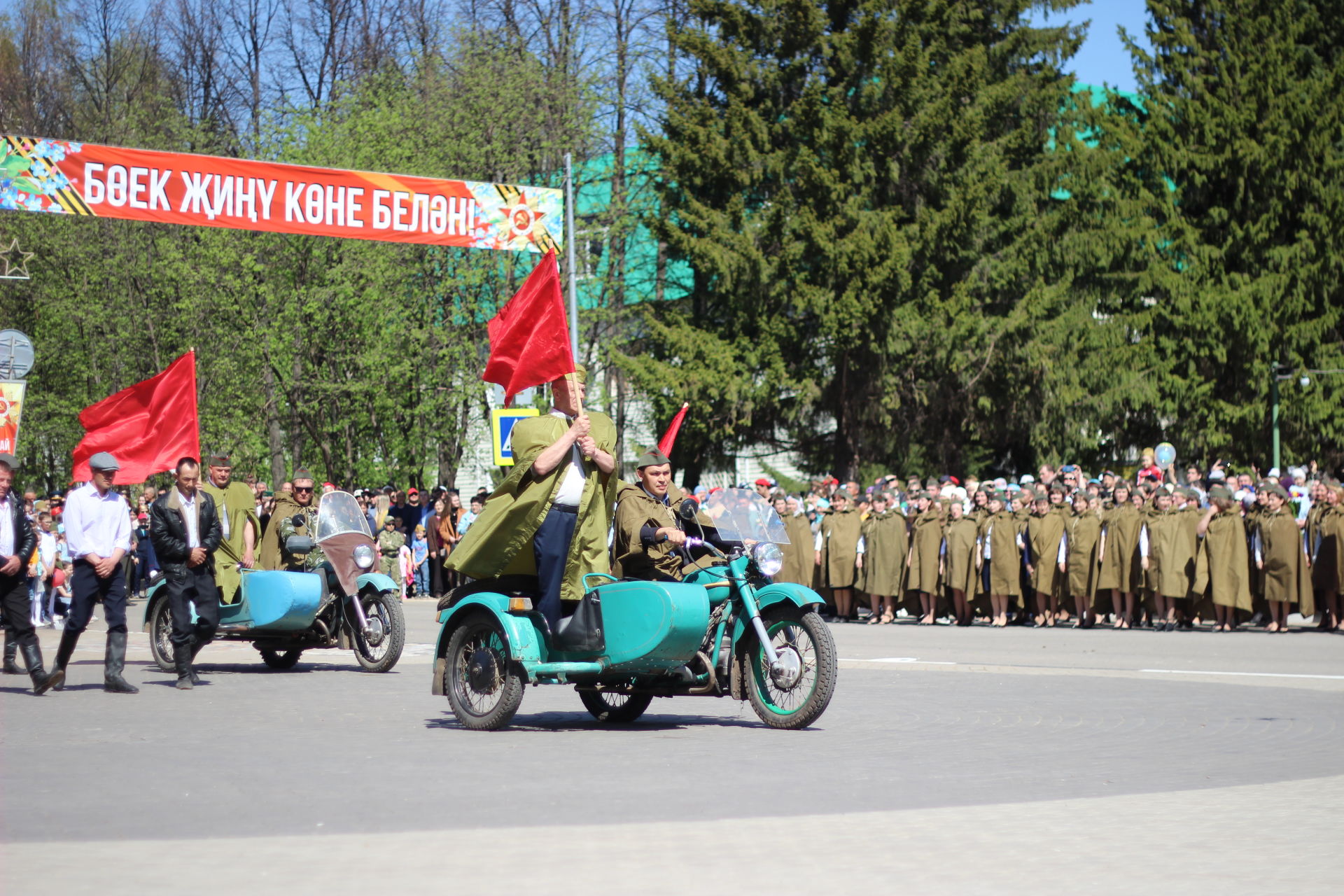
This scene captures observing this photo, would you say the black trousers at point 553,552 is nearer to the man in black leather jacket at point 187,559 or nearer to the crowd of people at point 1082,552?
the man in black leather jacket at point 187,559

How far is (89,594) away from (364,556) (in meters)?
2.60

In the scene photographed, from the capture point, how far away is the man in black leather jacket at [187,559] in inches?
563

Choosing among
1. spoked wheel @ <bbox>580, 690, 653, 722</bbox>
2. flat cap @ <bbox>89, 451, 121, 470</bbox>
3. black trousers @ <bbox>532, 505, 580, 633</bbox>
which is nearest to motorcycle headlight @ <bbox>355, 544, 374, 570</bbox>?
flat cap @ <bbox>89, 451, 121, 470</bbox>

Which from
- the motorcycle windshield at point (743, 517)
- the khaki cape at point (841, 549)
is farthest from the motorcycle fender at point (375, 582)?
the khaki cape at point (841, 549)

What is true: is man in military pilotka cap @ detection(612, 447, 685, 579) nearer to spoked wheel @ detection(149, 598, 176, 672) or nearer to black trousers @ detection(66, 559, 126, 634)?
black trousers @ detection(66, 559, 126, 634)

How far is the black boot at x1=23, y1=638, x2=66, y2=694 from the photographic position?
1352 cm

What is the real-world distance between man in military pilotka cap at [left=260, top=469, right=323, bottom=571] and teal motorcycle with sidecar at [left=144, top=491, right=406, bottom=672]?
110 millimetres

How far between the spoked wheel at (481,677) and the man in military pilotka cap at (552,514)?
1.19 ft

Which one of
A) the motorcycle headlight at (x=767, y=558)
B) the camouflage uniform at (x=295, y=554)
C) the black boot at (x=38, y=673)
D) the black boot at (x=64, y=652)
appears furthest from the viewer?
the camouflage uniform at (x=295, y=554)

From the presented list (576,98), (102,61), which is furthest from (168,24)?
(576,98)

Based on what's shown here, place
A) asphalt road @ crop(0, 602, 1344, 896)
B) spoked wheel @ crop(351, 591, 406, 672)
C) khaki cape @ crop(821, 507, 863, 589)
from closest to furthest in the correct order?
asphalt road @ crop(0, 602, 1344, 896), spoked wheel @ crop(351, 591, 406, 672), khaki cape @ crop(821, 507, 863, 589)

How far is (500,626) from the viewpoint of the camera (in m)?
10.9

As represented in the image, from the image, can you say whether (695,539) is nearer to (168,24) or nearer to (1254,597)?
(1254,597)

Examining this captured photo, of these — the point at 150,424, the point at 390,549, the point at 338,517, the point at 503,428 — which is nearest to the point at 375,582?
the point at 338,517
